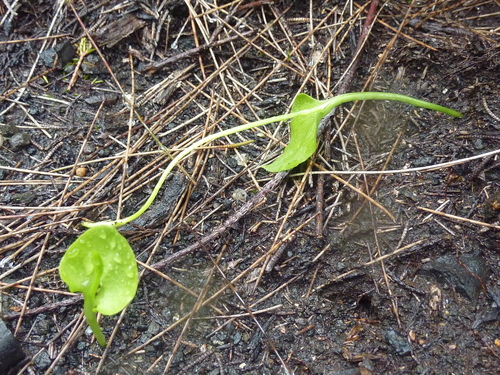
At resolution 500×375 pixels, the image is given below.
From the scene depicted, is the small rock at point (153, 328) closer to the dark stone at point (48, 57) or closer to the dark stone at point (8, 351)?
the dark stone at point (8, 351)

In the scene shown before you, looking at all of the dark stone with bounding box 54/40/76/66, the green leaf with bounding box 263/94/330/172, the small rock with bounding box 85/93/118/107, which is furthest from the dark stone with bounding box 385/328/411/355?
the dark stone with bounding box 54/40/76/66

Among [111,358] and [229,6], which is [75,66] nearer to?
[229,6]

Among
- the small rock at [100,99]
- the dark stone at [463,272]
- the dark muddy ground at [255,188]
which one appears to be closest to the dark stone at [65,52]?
the dark muddy ground at [255,188]

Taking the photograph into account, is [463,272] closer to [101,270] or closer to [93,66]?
[101,270]

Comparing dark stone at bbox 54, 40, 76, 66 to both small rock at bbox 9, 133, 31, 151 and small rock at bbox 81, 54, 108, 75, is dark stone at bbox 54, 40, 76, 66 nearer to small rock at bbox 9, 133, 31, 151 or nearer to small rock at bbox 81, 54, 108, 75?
small rock at bbox 81, 54, 108, 75

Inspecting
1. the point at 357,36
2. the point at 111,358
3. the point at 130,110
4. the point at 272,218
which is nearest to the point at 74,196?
the point at 130,110

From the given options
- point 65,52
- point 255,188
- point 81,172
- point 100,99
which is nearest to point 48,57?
point 65,52
